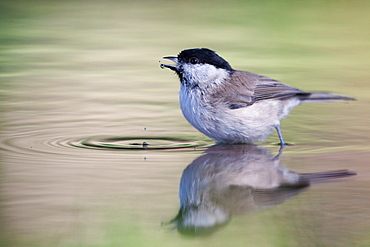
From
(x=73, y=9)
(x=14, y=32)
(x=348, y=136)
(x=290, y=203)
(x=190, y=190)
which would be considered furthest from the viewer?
(x=73, y=9)

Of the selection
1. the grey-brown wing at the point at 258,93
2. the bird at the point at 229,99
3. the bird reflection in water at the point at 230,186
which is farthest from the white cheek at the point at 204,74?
the bird reflection in water at the point at 230,186

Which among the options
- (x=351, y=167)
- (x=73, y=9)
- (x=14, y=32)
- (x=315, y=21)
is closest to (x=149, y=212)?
(x=351, y=167)

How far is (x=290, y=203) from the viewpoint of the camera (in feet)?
15.4

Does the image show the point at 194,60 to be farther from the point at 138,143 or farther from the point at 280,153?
the point at 280,153

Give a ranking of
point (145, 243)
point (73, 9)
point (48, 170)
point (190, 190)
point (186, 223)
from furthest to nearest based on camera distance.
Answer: point (73, 9), point (48, 170), point (190, 190), point (186, 223), point (145, 243)

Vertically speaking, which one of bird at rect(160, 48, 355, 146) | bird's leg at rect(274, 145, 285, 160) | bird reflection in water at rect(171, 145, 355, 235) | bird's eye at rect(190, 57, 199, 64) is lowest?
bird reflection in water at rect(171, 145, 355, 235)

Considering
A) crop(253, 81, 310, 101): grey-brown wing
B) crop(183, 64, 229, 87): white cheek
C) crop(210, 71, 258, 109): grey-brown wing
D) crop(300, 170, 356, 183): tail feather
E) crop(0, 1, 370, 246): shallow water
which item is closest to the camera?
crop(0, 1, 370, 246): shallow water

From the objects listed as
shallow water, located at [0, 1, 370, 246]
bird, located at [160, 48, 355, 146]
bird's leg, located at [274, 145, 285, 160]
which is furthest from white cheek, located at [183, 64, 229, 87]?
bird's leg, located at [274, 145, 285, 160]

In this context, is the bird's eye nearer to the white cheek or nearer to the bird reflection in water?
the white cheek

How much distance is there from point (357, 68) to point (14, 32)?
299 inches

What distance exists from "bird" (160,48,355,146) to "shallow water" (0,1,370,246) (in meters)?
0.23

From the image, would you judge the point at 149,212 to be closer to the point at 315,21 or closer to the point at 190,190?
the point at 190,190

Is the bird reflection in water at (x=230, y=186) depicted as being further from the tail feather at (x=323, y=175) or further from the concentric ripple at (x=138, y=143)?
the concentric ripple at (x=138, y=143)

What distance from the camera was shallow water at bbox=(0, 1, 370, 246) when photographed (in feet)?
13.7
